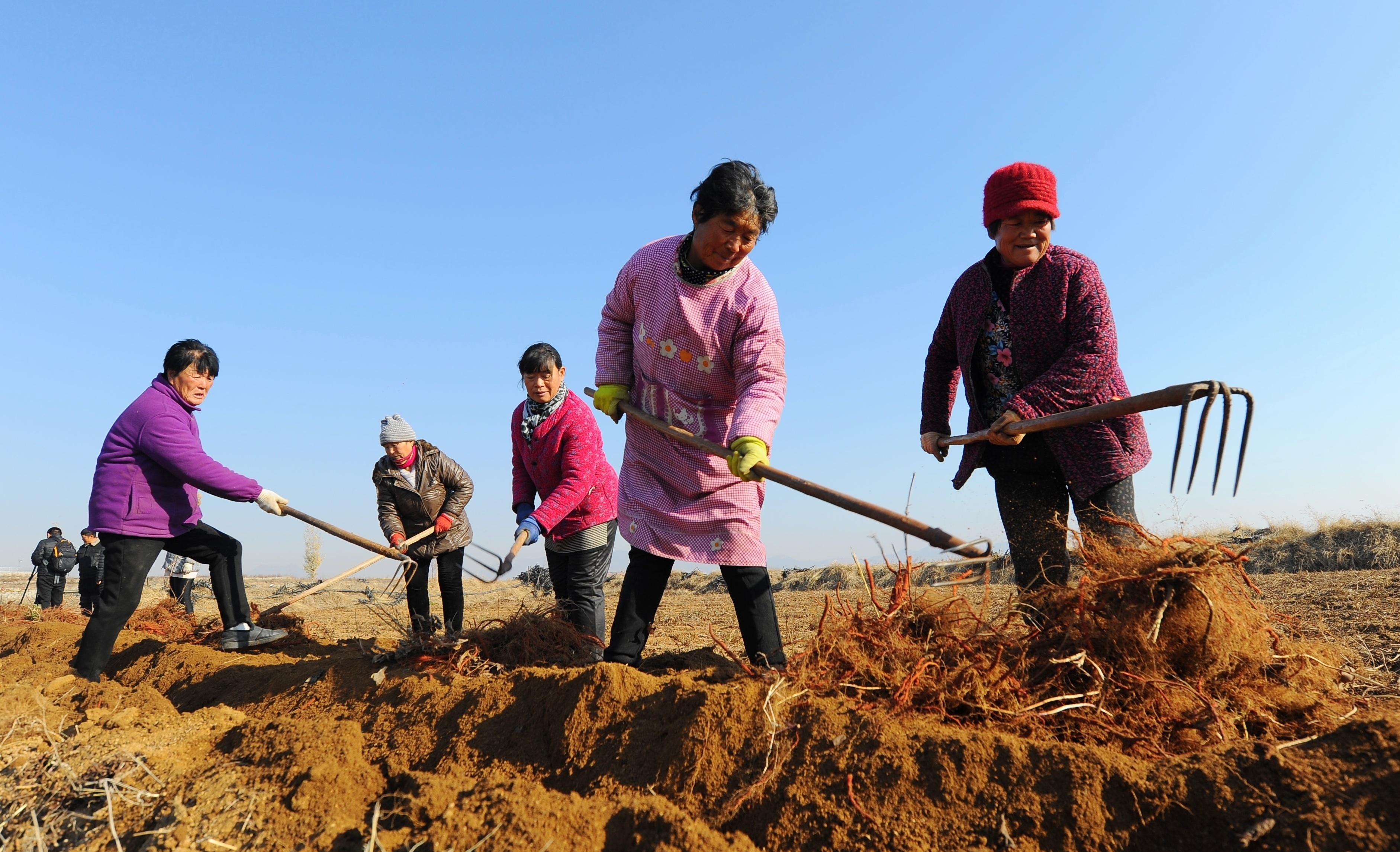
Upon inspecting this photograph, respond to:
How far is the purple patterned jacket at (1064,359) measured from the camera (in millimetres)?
2652

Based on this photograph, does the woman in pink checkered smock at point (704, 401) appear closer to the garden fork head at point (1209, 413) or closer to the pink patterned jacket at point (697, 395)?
the pink patterned jacket at point (697, 395)

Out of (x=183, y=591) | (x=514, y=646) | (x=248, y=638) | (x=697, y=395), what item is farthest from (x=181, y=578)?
(x=697, y=395)

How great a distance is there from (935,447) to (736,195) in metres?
1.19

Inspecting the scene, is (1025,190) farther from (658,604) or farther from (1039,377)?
(658,604)

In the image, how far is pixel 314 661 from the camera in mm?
3936

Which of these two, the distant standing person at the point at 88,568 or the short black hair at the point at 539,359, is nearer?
the short black hair at the point at 539,359

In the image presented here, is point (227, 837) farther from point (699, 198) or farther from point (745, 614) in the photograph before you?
point (699, 198)

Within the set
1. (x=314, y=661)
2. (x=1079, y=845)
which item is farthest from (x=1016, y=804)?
(x=314, y=661)

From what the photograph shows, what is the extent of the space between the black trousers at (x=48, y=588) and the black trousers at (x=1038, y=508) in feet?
42.3

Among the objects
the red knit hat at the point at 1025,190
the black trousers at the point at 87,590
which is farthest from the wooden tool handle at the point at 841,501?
the black trousers at the point at 87,590

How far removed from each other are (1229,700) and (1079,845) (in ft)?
2.77

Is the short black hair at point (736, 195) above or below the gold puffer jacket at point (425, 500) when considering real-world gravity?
above

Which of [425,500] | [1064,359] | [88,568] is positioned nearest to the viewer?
[1064,359]

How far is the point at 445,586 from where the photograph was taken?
202 inches
